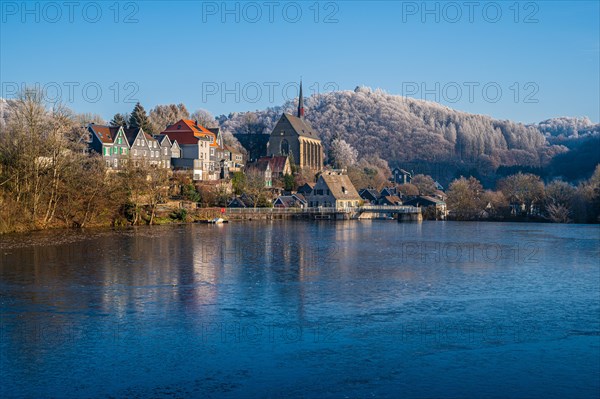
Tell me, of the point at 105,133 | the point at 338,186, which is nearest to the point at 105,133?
the point at 105,133

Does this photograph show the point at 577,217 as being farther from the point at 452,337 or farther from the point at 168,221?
the point at 452,337

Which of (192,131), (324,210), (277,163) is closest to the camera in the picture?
(324,210)

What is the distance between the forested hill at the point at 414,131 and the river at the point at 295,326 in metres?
114

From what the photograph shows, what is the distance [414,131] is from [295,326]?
519 ft

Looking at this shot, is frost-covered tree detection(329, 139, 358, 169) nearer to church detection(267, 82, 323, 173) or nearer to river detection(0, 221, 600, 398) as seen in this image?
church detection(267, 82, 323, 173)

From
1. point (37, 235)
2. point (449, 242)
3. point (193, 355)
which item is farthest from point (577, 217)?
point (193, 355)

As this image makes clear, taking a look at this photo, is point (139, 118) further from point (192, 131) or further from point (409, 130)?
point (409, 130)

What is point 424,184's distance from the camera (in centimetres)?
11294

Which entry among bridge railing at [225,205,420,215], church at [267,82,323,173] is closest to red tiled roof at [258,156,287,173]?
church at [267,82,323,173]

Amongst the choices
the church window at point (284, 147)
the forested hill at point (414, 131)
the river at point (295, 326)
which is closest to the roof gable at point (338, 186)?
the church window at point (284, 147)

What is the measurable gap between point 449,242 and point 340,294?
2396cm

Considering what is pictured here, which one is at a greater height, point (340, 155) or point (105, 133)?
point (340, 155)

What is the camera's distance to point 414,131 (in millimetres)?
171500

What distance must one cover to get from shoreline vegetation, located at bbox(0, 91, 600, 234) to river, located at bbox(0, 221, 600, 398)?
16097mm
